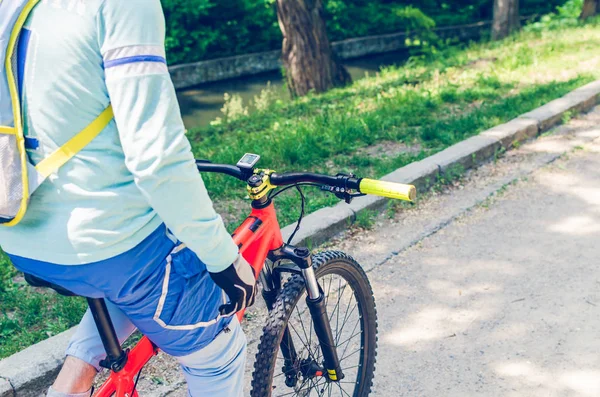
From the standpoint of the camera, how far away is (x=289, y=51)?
10.1m

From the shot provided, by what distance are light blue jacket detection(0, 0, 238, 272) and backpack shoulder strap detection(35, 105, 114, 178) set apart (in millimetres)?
13

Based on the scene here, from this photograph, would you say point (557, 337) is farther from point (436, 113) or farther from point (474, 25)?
point (474, 25)

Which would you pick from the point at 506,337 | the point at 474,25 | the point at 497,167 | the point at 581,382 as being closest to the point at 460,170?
the point at 497,167

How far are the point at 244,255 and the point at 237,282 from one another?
394 mm

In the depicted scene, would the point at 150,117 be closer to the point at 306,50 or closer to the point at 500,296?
the point at 500,296

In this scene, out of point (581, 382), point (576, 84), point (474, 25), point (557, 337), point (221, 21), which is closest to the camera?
point (581, 382)

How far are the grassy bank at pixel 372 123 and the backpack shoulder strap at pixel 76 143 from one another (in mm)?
1948

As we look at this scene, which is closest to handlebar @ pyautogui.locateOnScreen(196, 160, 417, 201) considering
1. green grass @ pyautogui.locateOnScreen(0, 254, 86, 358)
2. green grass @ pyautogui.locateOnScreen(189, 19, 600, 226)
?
green grass @ pyautogui.locateOnScreen(0, 254, 86, 358)

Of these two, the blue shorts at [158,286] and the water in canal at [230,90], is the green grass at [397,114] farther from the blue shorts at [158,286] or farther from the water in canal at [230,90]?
the water in canal at [230,90]

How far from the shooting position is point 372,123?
264 inches

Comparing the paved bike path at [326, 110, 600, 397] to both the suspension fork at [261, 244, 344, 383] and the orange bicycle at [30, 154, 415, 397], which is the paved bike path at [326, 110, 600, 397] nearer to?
the orange bicycle at [30, 154, 415, 397]

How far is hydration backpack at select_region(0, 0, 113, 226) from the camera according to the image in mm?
1625

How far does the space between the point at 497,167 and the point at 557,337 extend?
8.50ft

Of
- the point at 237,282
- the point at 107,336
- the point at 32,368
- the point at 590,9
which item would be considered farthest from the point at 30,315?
the point at 590,9
